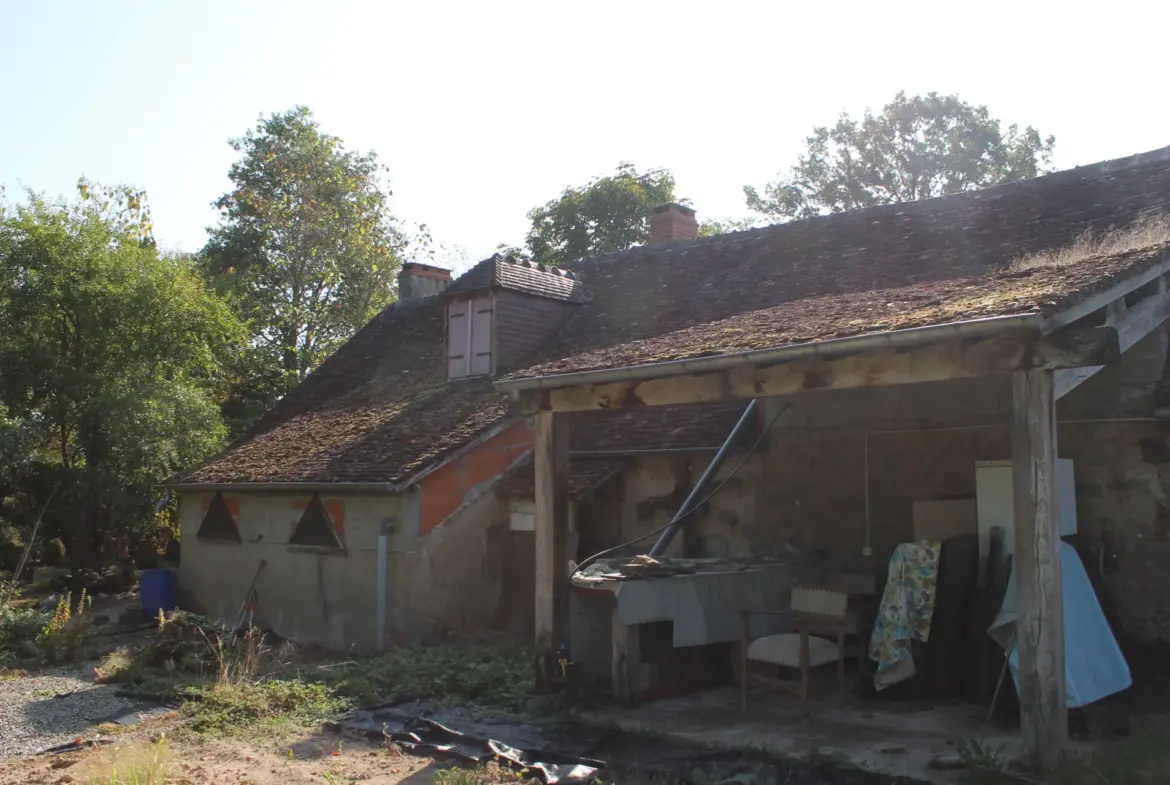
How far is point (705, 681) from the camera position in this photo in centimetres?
956

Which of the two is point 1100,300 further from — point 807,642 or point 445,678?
point 445,678

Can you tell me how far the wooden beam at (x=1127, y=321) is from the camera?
7090mm

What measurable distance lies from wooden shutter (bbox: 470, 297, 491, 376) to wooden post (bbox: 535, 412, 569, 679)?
5.88 metres

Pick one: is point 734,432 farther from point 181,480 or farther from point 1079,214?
point 181,480

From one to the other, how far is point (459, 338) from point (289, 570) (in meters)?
4.25

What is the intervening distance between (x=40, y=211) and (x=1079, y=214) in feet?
59.2

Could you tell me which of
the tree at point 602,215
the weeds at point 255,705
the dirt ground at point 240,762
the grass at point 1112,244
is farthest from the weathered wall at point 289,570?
the tree at point 602,215

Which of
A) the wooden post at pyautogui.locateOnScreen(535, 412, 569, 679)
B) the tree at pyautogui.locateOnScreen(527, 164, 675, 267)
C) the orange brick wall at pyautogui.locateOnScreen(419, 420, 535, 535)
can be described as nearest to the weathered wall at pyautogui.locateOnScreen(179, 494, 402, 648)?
the orange brick wall at pyautogui.locateOnScreen(419, 420, 535, 535)

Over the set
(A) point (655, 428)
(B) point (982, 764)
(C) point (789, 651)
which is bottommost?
(B) point (982, 764)

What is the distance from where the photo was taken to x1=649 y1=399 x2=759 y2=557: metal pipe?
11078mm

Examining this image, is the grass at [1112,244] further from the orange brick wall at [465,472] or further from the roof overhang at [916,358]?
the orange brick wall at [465,472]

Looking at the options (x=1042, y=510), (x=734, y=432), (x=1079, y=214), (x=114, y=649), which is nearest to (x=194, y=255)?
(x=114, y=649)

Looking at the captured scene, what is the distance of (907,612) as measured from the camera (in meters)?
8.39

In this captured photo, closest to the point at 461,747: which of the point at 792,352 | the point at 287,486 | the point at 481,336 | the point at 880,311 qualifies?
the point at 792,352
